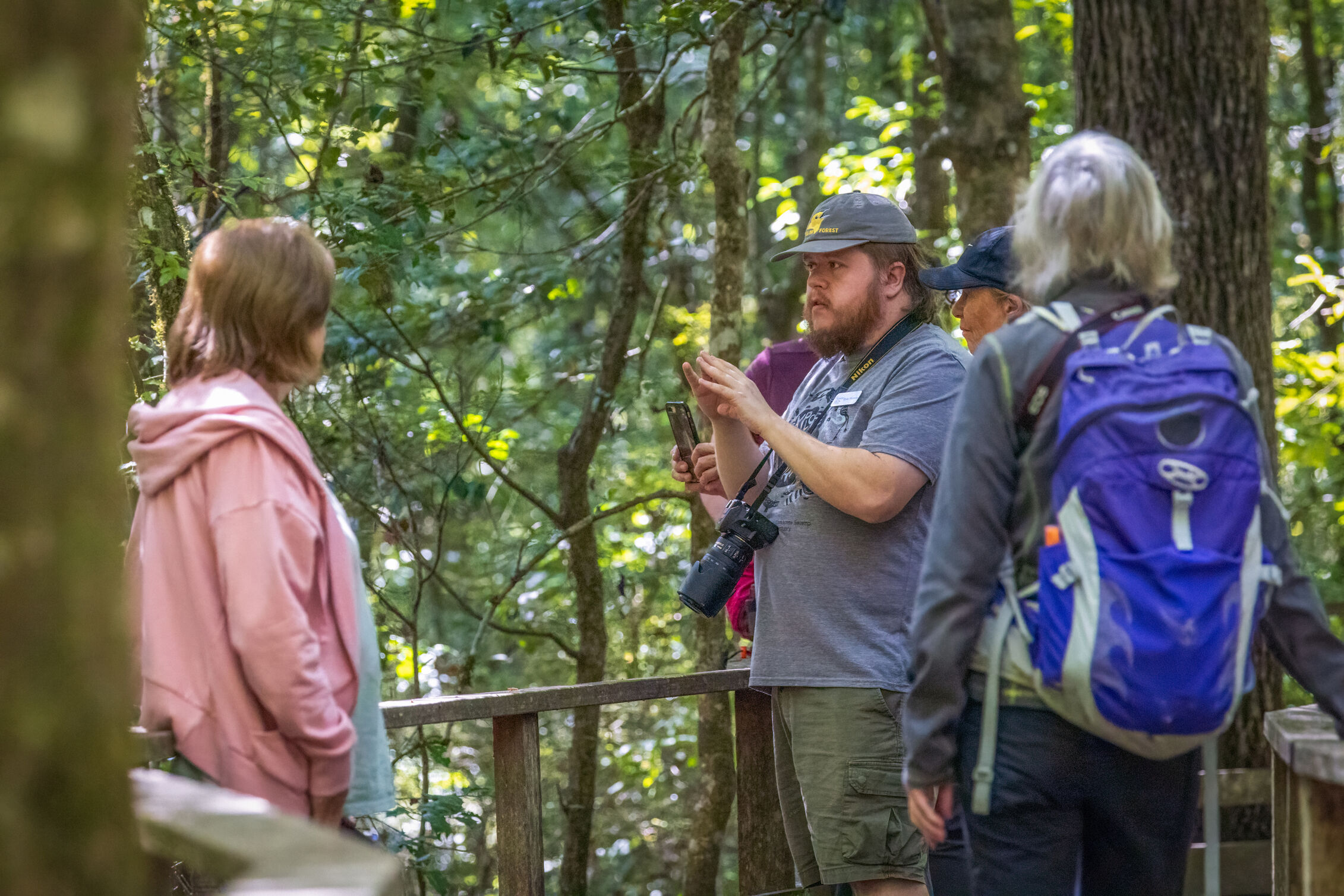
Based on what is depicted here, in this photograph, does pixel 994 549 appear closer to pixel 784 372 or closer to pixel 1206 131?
pixel 784 372

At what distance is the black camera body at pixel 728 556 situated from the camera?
292cm

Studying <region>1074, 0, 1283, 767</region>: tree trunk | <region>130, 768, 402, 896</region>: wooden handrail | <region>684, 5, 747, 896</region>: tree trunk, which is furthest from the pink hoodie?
<region>1074, 0, 1283, 767</region>: tree trunk

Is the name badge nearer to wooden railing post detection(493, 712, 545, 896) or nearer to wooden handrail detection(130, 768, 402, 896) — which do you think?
wooden railing post detection(493, 712, 545, 896)

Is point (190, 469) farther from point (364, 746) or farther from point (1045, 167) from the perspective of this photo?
point (1045, 167)

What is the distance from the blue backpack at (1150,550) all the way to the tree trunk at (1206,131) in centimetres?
348

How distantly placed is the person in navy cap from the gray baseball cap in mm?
165

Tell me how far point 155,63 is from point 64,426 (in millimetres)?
A: 4861

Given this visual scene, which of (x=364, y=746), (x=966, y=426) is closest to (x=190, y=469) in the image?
(x=364, y=746)

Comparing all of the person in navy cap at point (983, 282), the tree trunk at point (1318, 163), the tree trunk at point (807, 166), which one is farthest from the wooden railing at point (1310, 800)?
the tree trunk at point (1318, 163)

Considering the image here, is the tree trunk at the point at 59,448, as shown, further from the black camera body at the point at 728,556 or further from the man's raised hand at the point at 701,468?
the man's raised hand at the point at 701,468

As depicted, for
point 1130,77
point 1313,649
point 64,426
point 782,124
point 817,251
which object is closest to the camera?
point 64,426

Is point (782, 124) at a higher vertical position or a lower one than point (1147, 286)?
higher

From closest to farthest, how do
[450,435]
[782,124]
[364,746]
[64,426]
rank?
[64,426] < [364,746] < [450,435] < [782,124]

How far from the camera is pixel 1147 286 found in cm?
193
